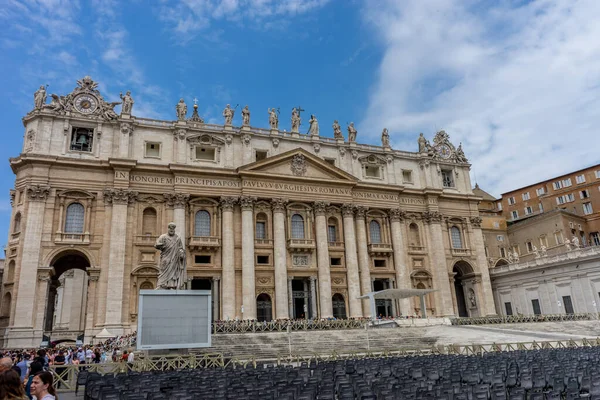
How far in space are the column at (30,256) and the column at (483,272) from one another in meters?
45.9

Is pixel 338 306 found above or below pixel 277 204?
below

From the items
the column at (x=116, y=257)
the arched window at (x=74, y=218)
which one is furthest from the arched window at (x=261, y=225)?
the arched window at (x=74, y=218)

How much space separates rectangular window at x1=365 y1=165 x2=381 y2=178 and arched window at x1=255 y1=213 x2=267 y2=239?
1437 cm

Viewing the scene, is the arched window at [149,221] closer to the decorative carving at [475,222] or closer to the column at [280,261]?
the column at [280,261]

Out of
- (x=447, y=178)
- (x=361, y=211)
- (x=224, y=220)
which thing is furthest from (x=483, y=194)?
(x=224, y=220)

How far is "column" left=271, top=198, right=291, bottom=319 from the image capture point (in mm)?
42594

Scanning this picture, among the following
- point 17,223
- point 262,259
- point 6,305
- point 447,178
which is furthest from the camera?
point 447,178

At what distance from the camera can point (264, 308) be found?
142ft

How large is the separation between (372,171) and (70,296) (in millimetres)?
41564

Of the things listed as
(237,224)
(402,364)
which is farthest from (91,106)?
(402,364)

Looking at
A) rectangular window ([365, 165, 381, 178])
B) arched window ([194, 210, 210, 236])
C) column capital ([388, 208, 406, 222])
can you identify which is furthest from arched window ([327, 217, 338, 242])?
arched window ([194, 210, 210, 236])

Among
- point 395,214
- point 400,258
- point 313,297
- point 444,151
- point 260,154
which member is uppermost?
point 444,151

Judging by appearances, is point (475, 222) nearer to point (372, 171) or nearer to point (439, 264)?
point (439, 264)

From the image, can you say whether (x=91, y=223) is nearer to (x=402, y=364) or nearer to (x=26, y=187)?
(x=26, y=187)
